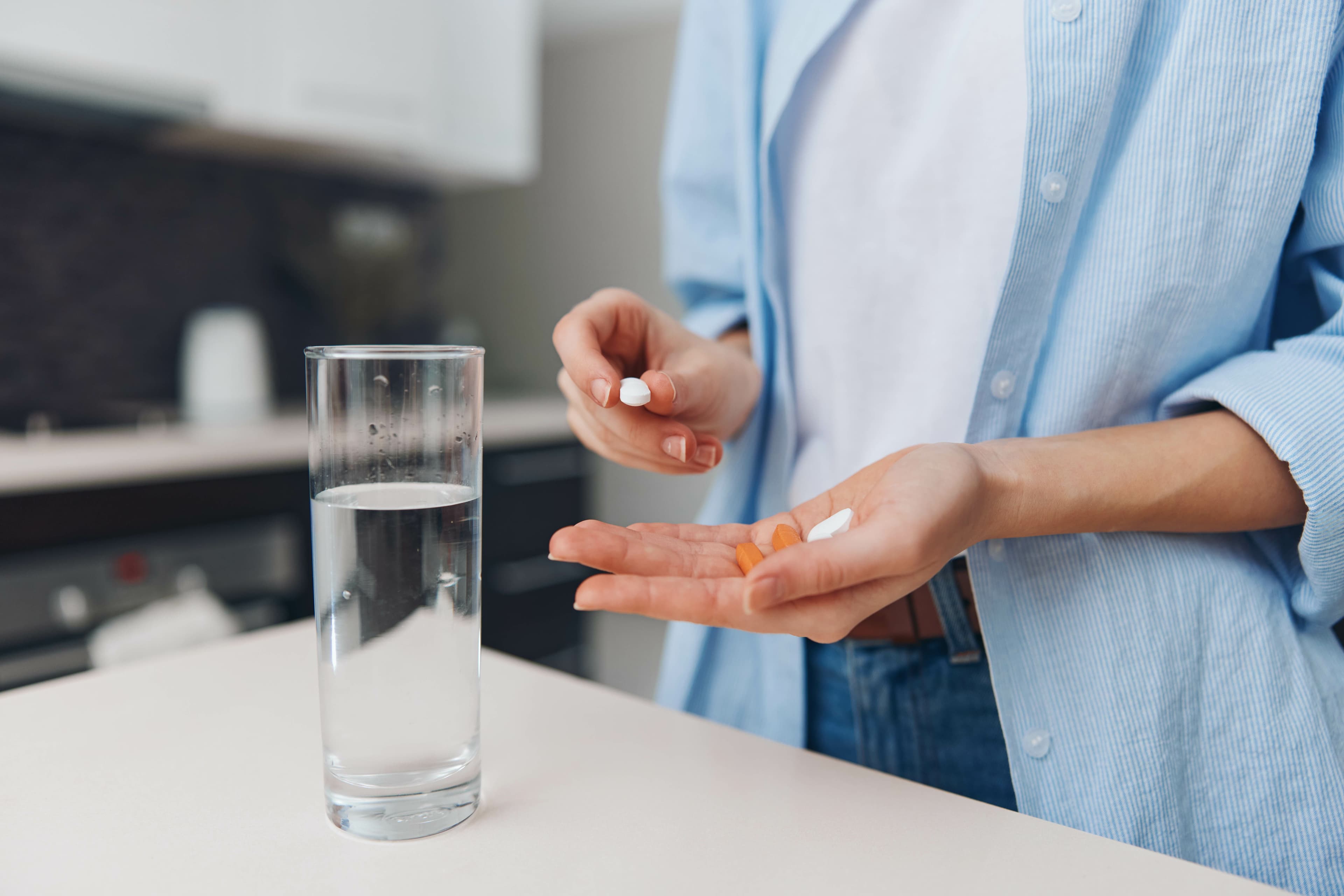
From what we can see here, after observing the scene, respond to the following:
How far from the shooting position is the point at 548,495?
7.77ft

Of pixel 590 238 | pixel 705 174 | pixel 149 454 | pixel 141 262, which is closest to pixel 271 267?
pixel 141 262

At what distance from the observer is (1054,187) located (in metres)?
0.62

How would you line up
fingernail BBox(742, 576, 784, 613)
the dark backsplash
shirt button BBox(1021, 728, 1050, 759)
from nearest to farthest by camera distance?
fingernail BBox(742, 576, 784, 613) < shirt button BBox(1021, 728, 1050, 759) < the dark backsplash

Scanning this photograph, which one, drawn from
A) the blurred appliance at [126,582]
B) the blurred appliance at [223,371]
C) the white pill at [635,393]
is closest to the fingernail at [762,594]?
the white pill at [635,393]

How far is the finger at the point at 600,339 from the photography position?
0.55 meters

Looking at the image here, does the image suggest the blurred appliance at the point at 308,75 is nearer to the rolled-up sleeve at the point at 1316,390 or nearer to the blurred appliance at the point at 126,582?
the blurred appliance at the point at 126,582

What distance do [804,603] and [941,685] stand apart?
1.12 ft

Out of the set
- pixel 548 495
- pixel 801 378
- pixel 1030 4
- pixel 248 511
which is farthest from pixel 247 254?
pixel 1030 4

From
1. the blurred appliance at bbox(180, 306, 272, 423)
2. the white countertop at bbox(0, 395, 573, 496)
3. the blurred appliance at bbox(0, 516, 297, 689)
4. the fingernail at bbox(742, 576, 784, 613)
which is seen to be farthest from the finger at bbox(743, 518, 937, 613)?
the blurred appliance at bbox(180, 306, 272, 423)

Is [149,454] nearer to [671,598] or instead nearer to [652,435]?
[652,435]

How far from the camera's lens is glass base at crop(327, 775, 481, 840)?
0.45m

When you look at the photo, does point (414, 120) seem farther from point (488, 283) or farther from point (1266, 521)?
point (1266, 521)

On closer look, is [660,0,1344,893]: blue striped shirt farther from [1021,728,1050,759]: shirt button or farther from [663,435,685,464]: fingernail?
[663,435,685,464]: fingernail

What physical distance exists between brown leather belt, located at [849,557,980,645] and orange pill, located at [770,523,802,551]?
0.59 feet
